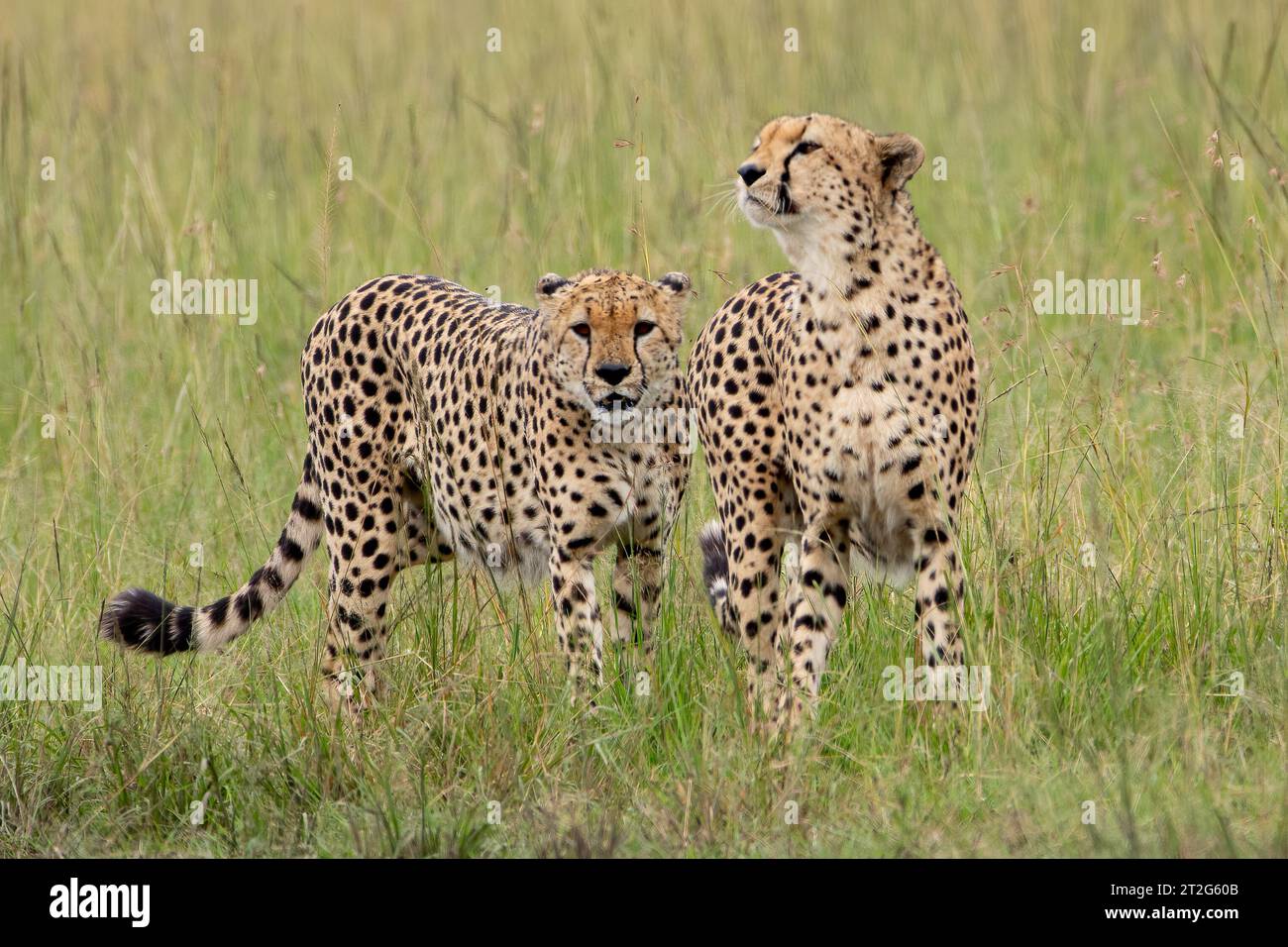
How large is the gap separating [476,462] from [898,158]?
1392 mm

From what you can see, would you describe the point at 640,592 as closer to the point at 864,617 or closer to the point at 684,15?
the point at 864,617

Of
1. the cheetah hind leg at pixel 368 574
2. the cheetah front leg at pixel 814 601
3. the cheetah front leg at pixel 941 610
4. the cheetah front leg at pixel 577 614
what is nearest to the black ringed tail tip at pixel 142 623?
the cheetah hind leg at pixel 368 574

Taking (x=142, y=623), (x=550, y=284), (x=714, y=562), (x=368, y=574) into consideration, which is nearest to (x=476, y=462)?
(x=368, y=574)

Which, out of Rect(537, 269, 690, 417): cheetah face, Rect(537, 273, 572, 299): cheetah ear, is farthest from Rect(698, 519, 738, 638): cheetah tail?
Rect(537, 273, 572, 299): cheetah ear

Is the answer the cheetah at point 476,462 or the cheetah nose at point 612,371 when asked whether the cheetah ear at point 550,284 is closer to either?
the cheetah at point 476,462

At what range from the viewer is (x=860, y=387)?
153 inches

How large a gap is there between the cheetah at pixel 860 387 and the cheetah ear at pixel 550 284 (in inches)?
24.6

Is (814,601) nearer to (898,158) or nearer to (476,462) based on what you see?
(898,158)

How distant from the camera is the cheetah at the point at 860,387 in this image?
385 centimetres

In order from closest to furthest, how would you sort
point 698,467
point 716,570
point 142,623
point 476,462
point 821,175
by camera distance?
point 821,175 < point 142,623 < point 716,570 < point 476,462 < point 698,467

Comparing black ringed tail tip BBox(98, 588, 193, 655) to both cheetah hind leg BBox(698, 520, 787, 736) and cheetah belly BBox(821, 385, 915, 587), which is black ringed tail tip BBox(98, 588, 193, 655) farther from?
cheetah belly BBox(821, 385, 915, 587)

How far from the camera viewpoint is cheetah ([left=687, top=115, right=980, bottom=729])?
385cm

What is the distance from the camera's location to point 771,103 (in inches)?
302

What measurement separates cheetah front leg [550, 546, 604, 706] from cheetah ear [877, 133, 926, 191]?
1.13 m
